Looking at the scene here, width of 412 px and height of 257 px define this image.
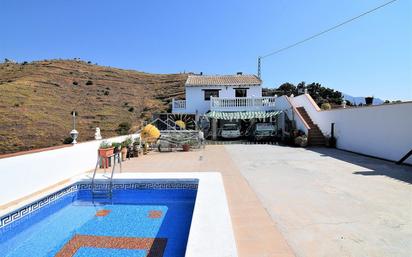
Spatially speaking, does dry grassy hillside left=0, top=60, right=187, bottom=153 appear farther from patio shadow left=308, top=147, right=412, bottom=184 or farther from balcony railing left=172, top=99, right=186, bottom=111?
patio shadow left=308, top=147, right=412, bottom=184

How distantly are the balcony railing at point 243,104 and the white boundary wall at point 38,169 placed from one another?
19065mm

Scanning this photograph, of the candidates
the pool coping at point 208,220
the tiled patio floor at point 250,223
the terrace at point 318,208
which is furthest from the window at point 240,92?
the pool coping at point 208,220

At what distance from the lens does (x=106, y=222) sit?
7.19m

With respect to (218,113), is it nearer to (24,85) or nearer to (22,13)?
(22,13)

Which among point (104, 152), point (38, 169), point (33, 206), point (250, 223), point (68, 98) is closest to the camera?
point (250, 223)

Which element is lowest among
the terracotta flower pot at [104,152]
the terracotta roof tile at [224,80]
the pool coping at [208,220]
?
the pool coping at [208,220]

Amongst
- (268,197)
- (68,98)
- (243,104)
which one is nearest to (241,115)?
(243,104)

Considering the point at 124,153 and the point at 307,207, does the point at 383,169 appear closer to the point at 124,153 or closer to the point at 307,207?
the point at 307,207

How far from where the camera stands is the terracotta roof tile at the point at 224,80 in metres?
32.8

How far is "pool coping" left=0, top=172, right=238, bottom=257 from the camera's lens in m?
4.03

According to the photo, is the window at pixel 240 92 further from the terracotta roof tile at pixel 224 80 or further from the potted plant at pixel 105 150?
the potted plant at pixel 105 150

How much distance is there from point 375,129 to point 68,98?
54.9 metres

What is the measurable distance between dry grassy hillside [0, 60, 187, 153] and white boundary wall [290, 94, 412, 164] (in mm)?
29705

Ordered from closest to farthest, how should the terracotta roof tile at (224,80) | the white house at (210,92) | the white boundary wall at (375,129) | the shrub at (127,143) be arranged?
the white boundary wall at (375,129) < the shrub at (127,143) < the white house at (210,92) < the terracotta roof tile at (224,80)
